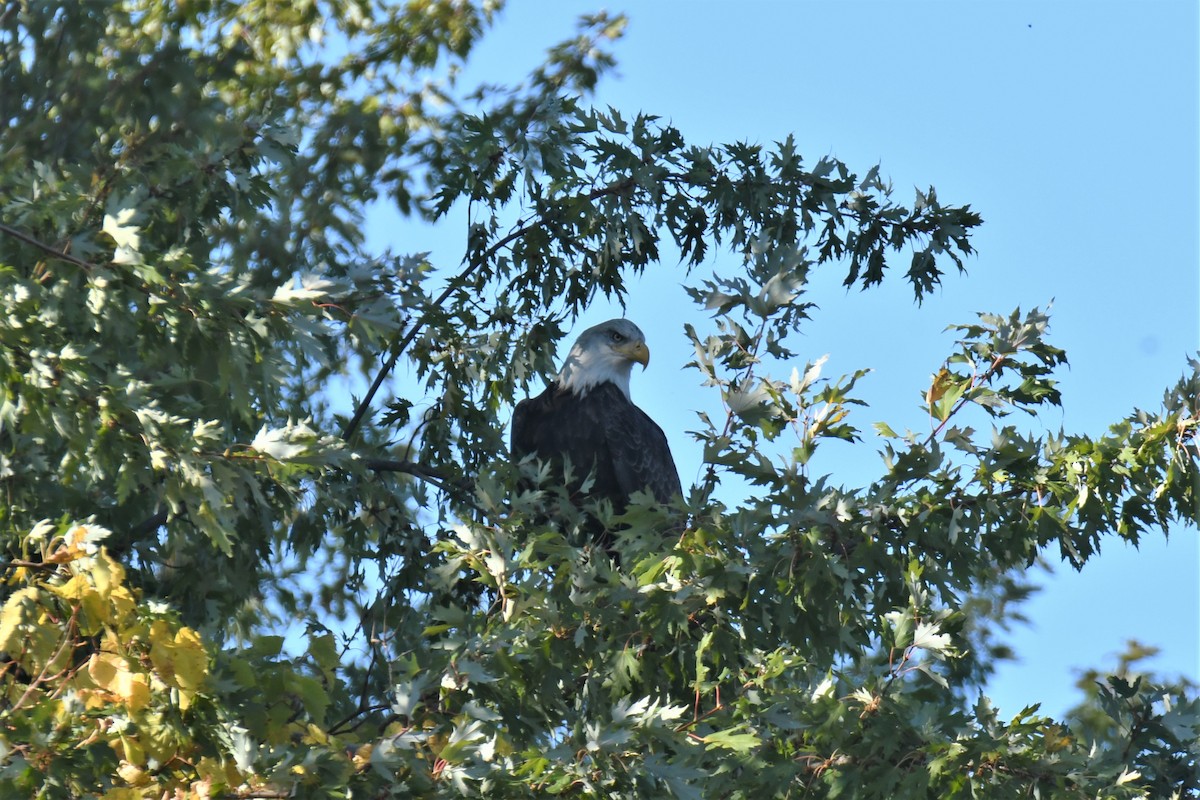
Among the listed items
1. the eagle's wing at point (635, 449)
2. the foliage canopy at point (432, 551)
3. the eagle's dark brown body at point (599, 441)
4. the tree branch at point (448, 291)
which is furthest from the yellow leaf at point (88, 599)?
the eagle's wing at point (635, 449)

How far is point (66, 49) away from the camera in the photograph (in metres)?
4.23

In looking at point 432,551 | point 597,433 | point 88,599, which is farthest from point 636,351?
point 88,599

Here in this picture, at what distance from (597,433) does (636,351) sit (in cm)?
106

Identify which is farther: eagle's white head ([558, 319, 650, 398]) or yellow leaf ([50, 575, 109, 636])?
eagle's white head ([558, 319, 650, 398])

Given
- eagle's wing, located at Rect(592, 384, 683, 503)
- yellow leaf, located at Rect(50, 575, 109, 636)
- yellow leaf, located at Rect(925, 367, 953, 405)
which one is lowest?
yellow leaf, located at Rect(50, 575, 109, 636)

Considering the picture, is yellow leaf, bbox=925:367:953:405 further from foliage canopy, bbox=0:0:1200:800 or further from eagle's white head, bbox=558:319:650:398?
eagle's white head, bbox=558:319:650:398

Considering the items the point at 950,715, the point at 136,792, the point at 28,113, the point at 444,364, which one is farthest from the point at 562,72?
the point at 136,792

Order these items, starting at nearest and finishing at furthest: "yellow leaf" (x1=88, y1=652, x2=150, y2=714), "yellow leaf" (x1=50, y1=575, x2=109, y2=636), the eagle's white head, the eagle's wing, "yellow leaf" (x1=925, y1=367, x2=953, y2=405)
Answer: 1. "yellow leaf" (x1=88, y1=652, x2=150, y2=714)
2. "yellow leaf" (x1=50, y1=575, x2=109, y2=636)
3. "yellow leaf" (x1=925, y1=367, x2=953, y2=405)
4. the eagle's wing
5. the eagle's white head

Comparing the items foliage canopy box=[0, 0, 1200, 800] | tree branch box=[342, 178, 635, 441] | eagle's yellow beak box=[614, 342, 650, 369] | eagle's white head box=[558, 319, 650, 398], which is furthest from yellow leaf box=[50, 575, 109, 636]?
eagle's yellow beak box=[614, 342, 650, 369]

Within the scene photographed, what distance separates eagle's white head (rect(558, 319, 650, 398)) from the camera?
8.95 m

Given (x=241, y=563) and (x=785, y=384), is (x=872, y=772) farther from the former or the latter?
(x=241, y=563)

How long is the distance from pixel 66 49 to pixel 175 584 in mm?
2576

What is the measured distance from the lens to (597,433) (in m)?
8.49

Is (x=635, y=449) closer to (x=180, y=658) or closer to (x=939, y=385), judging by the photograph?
(x=939, y=385)
